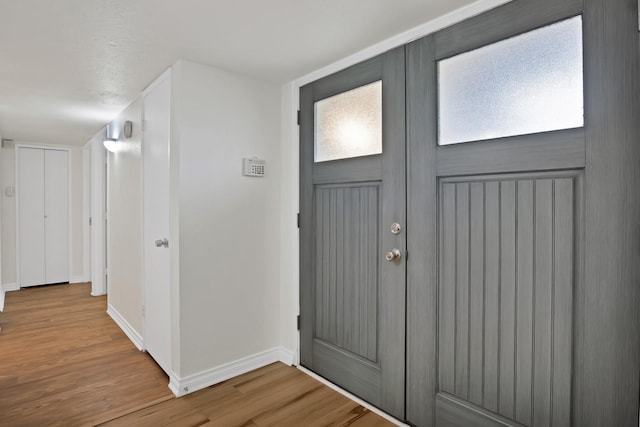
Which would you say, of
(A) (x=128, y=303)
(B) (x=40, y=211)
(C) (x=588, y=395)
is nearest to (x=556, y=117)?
(C) (x=588, y=395)

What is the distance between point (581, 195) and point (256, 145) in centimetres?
205

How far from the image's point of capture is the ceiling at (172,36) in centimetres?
169

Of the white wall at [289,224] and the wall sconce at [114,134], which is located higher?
the wall sconce at [114,134]

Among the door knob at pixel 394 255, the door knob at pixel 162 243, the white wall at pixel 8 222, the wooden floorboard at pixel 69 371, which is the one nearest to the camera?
the door knob at pixel 394 255

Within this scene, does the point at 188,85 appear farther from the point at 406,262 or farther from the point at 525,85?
the point at 525,85

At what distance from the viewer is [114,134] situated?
149 inches

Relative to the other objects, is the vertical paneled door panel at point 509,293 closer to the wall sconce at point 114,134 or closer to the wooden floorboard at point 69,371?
the wooden floorboard at point 69,371

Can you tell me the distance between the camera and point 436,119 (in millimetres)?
1848

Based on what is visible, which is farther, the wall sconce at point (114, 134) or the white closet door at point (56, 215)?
the white closet door at point (56, 215)

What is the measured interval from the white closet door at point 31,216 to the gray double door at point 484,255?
16.7ft

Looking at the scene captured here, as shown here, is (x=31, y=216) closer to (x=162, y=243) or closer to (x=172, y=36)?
(x=162, y=243)

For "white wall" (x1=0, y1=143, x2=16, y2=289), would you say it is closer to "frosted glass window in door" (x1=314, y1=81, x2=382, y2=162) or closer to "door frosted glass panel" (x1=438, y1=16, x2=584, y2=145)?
"frosted glass window in door" (x1=314, y1=81, x2=382, y2=162)

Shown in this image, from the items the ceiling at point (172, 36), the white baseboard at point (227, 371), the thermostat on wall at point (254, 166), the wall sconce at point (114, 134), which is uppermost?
the ceiling at point (172, 36)

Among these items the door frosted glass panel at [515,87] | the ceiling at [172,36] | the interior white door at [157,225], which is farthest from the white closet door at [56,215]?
the door frosted glass panel at [515,87]
